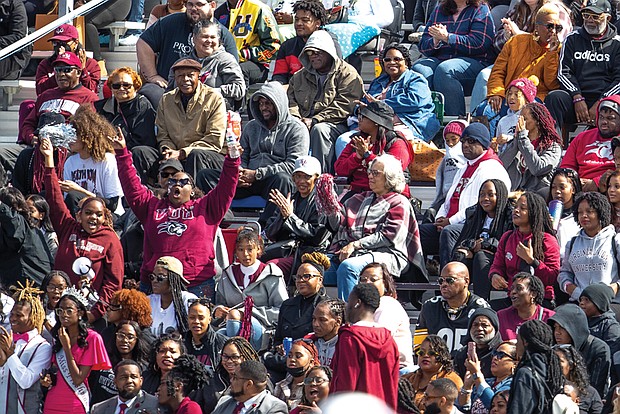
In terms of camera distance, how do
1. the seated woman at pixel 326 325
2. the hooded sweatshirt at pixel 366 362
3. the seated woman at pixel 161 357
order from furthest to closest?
the seated woman at pixel 161 357 → the seated woman at pixel 326 325 → the hooded sweatshirt at pixel 366 362

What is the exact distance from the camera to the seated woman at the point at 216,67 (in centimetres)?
1346

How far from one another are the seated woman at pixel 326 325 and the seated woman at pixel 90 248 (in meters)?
1.74

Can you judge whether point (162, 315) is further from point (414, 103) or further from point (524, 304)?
point (414, 103)

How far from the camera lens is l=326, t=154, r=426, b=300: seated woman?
1116cm

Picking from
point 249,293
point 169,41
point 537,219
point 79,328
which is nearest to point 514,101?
point 537,219

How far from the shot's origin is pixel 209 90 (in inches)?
508

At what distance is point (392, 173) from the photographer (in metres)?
11.4

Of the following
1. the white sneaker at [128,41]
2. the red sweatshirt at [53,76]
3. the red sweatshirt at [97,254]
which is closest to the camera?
the red sweatshirt at [97,254]

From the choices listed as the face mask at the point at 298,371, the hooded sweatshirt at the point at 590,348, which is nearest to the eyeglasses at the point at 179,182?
the face mask at the point at 298,371

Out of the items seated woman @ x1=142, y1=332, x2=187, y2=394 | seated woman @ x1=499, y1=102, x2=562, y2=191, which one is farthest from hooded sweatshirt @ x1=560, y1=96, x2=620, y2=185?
seated woman @ x1=142, y1=332, x2=187, y2=394

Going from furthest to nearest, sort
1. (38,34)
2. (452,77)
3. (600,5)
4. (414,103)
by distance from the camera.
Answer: (600,5) → (452,77) → (38,34) → (414,103)

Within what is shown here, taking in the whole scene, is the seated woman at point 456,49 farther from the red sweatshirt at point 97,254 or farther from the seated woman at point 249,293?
the red sweatshirt at point 97,254

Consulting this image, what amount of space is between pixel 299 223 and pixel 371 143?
101cm

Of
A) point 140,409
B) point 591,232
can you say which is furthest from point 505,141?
point 140,409
